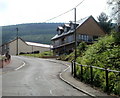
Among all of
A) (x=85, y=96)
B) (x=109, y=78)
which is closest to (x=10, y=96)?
(x=85, y=96)

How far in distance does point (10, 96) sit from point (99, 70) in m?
5.55

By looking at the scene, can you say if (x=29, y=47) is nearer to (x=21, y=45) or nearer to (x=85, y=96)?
(x=21, y=45)

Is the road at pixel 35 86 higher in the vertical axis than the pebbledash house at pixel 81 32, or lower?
lower

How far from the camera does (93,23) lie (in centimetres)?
6862

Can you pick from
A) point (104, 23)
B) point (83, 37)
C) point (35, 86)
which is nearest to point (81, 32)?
point (83, 37)

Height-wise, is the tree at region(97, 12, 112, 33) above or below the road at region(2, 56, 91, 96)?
above

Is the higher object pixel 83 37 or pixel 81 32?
pixel 81 32

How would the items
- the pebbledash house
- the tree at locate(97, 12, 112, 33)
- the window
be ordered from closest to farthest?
1. the pebbledash house
2. the window
3. the tree at locate(97, 12, 112, 33)

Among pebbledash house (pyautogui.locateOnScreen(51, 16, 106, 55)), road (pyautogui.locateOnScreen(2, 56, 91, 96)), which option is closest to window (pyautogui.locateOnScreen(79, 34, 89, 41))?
pebbledash house (pyautogui.locateOnScreen(51, 16, 106, 55))

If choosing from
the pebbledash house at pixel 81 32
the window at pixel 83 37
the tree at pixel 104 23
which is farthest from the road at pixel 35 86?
the tree at pixel 104 23

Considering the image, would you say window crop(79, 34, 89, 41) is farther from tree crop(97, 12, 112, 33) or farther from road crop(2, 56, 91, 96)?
road crop(2, 56, 91, 96)

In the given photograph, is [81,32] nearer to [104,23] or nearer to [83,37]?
[83,37]

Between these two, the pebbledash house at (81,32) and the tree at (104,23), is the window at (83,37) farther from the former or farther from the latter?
the tree at (104,23)

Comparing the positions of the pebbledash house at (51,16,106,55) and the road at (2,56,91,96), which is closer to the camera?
the road at (2,56,91,96)
